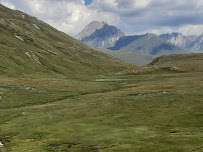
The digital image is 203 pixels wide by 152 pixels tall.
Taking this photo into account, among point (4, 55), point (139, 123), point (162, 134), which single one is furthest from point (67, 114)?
point (4, 55)

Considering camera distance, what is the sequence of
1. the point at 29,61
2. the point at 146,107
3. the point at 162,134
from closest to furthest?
the point at 162,134 < the point at 146,107 < the point at 29,61

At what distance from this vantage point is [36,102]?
289 feet

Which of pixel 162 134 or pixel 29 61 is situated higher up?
pixel 29 61

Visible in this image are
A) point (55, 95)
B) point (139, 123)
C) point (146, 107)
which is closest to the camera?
point (139, 123)

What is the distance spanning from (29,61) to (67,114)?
133 meters

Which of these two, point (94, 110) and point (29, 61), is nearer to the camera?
point (94, 110)

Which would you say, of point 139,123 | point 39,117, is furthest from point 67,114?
point 139,123

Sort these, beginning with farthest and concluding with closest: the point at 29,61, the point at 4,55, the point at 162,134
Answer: the point at 29,61
the point at 4,55
the point at 162,134

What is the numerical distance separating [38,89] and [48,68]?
9217cm

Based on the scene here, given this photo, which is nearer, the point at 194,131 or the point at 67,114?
the point at 194,131

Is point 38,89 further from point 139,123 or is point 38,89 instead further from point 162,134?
point 162,134

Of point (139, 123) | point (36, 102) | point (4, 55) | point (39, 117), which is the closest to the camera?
point (139, 123)

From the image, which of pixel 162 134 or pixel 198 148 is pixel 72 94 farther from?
pixel 198 148

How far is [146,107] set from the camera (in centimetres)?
6919
